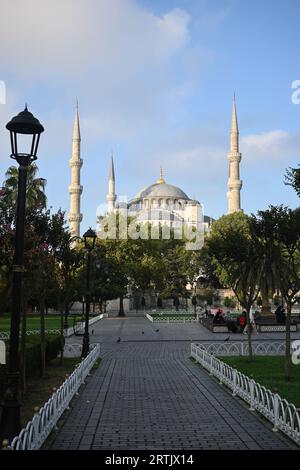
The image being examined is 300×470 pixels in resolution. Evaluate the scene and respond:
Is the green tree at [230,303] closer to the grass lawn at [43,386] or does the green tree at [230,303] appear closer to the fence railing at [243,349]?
the fence railing at [243,349]

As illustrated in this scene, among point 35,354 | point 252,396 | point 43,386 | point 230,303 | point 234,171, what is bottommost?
point 43,386

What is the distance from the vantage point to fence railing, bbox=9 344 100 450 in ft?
20.1

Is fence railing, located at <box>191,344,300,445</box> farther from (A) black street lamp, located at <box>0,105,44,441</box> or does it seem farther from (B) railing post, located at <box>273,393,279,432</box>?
(A) black street lamp, located at <box>0,105,44,441</box>

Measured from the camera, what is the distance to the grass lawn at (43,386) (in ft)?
33.1

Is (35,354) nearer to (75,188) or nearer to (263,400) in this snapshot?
(263,400)

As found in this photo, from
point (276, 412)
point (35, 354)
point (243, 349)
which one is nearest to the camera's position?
point (276, 412)

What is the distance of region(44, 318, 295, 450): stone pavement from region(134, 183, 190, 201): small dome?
9352 centimetres

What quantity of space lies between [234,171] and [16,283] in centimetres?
6884

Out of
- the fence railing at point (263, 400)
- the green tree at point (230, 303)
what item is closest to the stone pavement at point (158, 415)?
the fence railing at point (263, 400)

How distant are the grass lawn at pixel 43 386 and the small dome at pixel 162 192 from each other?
92199mm

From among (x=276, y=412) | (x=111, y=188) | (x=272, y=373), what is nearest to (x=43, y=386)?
(x=272, y=373)

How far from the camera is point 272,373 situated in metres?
14.3

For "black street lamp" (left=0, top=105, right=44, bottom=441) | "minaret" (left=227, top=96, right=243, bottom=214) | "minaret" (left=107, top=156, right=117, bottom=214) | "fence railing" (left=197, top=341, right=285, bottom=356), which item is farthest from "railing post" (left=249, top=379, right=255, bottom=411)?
"minaret" (left=107, top=156, right=117, bottom=214)

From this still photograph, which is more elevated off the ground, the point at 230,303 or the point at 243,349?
the point at 230,303
